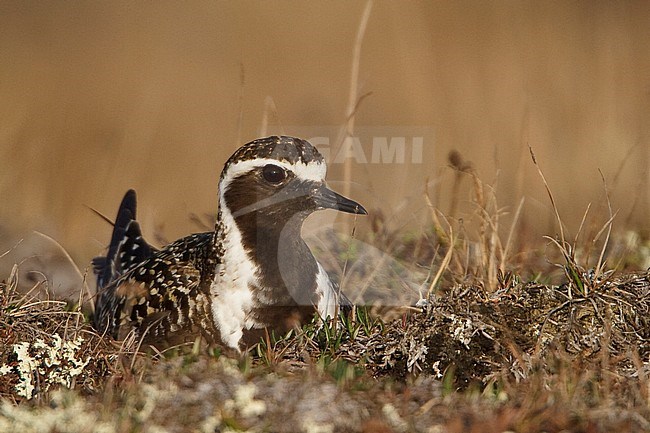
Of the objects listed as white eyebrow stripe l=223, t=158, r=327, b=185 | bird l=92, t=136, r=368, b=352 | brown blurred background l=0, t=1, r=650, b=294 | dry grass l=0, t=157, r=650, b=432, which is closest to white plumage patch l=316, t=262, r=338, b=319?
bird l=92, t=136, r=368, b=352

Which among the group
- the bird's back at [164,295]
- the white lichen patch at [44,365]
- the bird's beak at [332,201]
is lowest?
the white lichen patch at [44,365]

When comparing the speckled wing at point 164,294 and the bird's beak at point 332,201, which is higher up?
the bird's beak at point 332,201

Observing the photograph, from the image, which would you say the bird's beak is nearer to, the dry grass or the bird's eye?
the bird's eye

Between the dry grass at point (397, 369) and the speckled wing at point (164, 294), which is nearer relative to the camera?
the dry grass at point (397, 369)

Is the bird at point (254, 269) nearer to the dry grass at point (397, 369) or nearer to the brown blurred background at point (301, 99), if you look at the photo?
the dry grass at point (397, 369)

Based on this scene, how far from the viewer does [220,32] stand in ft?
46.9

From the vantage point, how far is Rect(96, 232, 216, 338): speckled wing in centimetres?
508

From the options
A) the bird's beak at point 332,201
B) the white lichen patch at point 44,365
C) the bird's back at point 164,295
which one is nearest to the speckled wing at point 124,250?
the bird's back at point 164,295

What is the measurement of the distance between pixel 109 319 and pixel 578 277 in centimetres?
247

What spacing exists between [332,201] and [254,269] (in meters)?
0.53

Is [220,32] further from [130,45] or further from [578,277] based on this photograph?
[578,277]

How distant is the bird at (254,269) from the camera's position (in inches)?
196

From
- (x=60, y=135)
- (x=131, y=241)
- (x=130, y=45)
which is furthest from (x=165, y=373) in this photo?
(x=130, y=45)

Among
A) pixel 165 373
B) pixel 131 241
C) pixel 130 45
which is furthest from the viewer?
pixel 130 45
